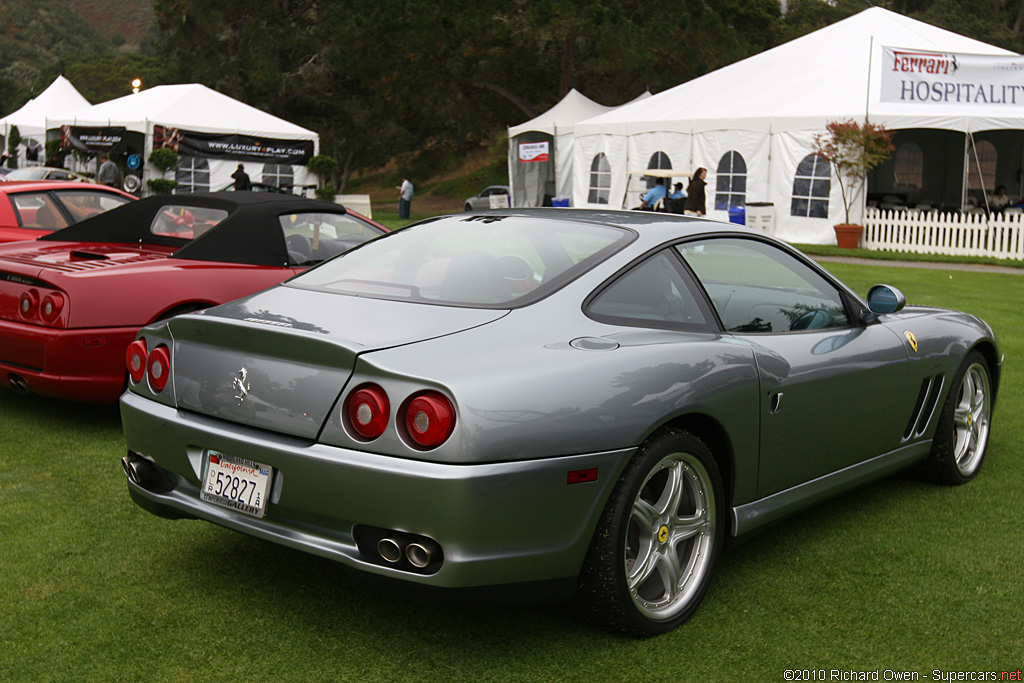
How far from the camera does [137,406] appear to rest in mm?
3506

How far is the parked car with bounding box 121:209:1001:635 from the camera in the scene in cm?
283

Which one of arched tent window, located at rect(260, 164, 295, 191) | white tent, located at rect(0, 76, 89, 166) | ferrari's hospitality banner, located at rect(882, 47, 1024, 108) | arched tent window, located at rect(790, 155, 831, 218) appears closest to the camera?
ferrari's hospitality banner, located at rect(882, 47, 1024, 108)

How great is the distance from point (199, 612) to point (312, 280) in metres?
1.33

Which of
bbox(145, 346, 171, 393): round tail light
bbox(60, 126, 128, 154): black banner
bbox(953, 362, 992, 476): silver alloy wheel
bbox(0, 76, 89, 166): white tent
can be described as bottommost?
bbox(953, 362, 992, 476): silver alloy wheel

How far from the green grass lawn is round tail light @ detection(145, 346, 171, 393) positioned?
73 centimetres

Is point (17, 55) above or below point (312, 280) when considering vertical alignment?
above

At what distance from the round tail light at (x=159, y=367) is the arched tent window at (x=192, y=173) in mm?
29321

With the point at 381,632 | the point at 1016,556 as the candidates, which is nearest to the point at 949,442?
the point at 1016,556

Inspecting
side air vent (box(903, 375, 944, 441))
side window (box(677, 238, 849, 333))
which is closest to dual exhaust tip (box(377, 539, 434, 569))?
side window (box(677, 238, 849, 333))

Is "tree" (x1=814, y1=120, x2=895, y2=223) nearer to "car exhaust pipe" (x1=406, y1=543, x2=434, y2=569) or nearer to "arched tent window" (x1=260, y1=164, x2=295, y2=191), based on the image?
"arched tent window" (x1=260, y1=164, x2=295, y2=191)

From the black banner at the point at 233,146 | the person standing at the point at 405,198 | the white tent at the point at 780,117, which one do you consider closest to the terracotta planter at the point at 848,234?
the white tent at the point at 780,117

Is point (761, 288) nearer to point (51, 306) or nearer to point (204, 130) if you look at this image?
point (51, 306)

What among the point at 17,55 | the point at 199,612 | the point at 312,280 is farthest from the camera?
the point at 17,55

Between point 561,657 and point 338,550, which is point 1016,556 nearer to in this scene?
point 561,657
